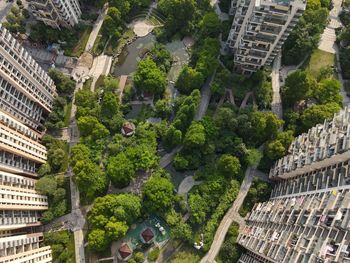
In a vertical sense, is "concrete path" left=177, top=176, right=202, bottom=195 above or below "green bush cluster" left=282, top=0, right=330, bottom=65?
below

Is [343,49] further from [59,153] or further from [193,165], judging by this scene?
[59,153]

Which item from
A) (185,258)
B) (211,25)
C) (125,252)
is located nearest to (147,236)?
(125,252)

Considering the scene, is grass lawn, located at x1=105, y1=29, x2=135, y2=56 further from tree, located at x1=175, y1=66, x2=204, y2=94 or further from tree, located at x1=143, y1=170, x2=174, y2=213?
tree, located at x1=143, y1=170, x2=174, y2=213

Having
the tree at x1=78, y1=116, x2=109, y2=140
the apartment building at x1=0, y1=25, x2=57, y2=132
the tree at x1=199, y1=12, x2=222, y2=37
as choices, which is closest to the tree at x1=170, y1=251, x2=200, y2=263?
the tree at x1=78, y1=116, x2=109, y2=140

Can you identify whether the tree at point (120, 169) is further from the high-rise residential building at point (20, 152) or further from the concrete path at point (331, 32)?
the concrete path at point (331, 32)

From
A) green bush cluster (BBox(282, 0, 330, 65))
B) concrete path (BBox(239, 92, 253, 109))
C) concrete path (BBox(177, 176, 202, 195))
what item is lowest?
concrete path (BBox(177, 176, 202, 195))

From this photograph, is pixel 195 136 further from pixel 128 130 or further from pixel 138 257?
pixel 138 257

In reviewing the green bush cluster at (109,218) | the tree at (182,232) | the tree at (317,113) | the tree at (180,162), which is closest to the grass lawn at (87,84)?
the tree at (180,162)
